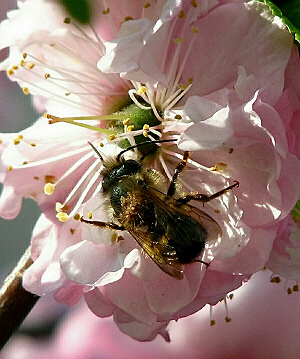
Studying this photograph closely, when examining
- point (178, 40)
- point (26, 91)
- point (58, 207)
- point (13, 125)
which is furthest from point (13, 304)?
point (13, 125)

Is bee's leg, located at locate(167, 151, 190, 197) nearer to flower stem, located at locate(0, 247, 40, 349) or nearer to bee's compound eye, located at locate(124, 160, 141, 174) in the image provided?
bee's compound eye, located at locate(124, 160, 141, 174)

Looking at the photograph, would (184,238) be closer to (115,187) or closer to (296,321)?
(115,187)

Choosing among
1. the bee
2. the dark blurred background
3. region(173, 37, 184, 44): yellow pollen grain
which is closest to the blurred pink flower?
the dark blurred background

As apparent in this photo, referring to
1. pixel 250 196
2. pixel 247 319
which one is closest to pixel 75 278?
pixel 250 196

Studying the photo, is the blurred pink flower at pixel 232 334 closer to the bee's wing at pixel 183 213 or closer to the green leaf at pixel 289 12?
the bee's wing at pixel 183 213

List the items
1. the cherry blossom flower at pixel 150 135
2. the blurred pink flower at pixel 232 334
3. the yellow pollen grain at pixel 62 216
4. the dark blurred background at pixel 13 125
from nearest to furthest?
the cherry blossom flower at pixel 150 135, the yellow pollen grain at pixel 62 216, the blurred pink flower at pixel 232 334, the dark blurred background at pixel 13 125

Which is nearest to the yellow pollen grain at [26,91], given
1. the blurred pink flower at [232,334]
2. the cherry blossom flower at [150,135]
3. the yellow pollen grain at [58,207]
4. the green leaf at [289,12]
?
the cherry blossom flower at [150,135]
